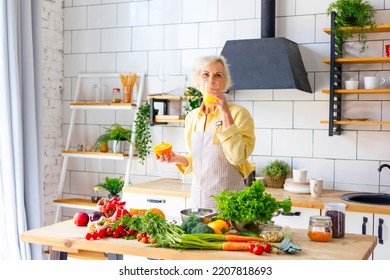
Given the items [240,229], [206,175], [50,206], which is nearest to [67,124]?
[50,206]

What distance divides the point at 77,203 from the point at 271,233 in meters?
2.94

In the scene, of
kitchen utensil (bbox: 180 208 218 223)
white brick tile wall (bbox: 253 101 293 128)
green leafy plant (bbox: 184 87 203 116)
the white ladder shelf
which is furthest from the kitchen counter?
kitchen utensil (bbox: 180 208 218 223)

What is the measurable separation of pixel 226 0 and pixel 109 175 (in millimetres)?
1901

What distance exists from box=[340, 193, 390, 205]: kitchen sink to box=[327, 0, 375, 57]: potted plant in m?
1.07

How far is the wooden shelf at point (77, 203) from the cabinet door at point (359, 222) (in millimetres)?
2215

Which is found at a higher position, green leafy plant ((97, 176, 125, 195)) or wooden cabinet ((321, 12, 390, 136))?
wooden cabinet ((321, 12, 390, 136))

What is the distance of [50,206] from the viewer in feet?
17.4

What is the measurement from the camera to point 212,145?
329 centimetres

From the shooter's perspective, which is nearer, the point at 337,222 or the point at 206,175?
the point at 337,222

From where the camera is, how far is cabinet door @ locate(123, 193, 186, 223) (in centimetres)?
423

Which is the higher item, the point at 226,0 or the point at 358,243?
the point at 226,0

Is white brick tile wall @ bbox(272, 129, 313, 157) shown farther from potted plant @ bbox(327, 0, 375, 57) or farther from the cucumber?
the cucumber

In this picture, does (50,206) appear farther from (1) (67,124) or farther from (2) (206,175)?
(2) (206,175)

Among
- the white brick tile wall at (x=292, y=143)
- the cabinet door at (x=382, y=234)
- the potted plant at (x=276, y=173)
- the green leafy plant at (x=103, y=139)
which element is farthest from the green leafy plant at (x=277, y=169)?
the green leafy plant at (x=103, y=139)
